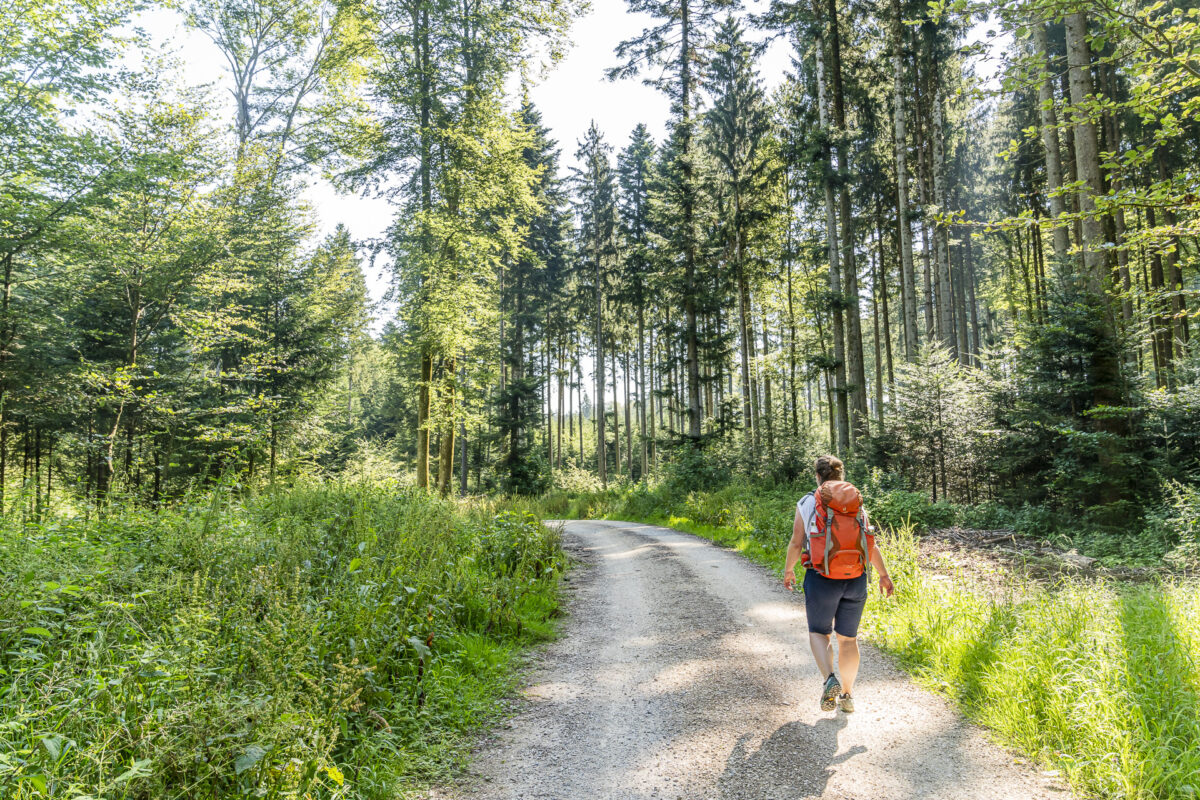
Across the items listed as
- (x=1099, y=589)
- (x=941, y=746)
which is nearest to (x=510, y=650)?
(x=941, y=746)

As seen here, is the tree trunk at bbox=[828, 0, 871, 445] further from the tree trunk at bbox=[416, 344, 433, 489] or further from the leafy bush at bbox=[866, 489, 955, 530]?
the tree trunk at bbox=[416, 344, 433, 489]

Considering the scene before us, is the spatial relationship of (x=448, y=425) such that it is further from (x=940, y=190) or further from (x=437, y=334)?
Answer: (x=940, y=190)

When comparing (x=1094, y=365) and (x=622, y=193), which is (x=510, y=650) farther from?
(x=622, y=193)

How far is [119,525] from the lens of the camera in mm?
5652

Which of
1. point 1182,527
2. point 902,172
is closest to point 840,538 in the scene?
point 1182,527

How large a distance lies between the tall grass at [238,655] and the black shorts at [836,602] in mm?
2864

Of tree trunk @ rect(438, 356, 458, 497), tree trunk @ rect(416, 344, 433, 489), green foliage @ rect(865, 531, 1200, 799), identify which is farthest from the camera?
tree trunk @ rect(438, 356, 458, 497)

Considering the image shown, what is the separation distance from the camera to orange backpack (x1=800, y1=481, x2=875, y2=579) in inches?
165

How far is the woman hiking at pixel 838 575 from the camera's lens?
420 centimetres

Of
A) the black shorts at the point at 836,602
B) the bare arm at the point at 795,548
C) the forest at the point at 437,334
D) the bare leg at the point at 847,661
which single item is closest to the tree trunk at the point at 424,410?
the forest at the point at 437,334

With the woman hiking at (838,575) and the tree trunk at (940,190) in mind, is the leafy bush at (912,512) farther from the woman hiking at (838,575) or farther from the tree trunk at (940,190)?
the tree trunk at (940,190)

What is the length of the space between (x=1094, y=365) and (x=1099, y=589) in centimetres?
633

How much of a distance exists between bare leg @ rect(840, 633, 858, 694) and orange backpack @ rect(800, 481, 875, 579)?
0.53 metres

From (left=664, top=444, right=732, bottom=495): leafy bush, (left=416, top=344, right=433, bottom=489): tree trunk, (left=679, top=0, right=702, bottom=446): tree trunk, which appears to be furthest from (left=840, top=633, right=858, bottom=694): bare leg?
(left=679, top=0, right=702, bottom=446): tree trunk
